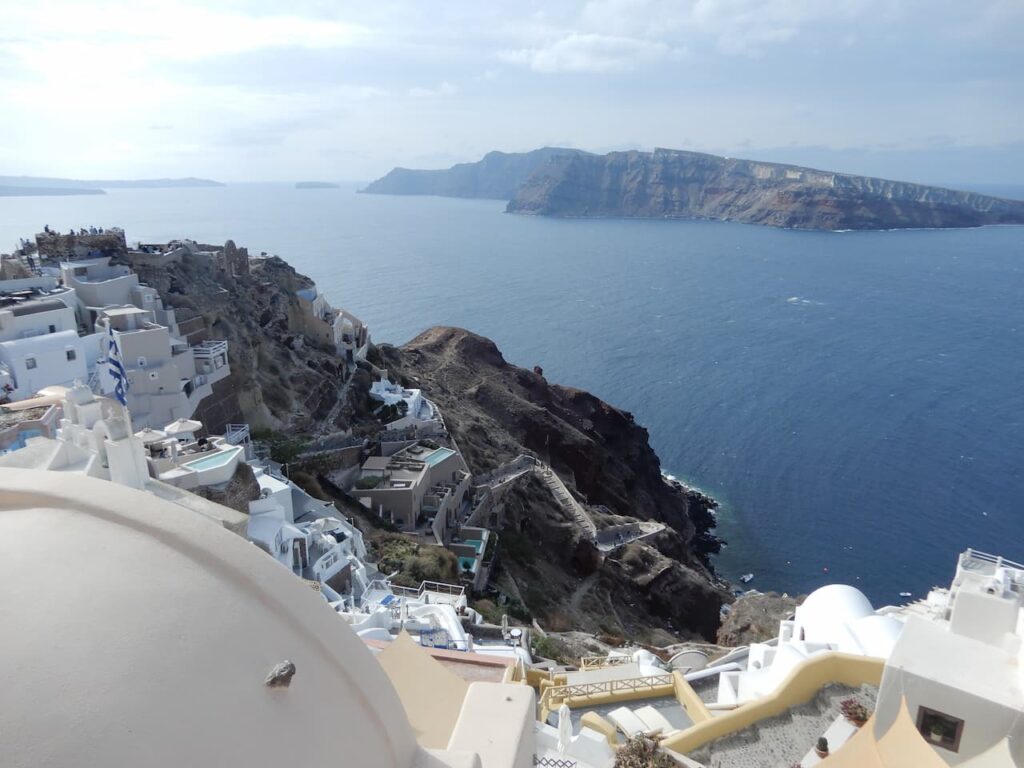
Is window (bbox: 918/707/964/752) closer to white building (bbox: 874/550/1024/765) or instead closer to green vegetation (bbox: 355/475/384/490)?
white building (bbox: 874/550/1024/765)

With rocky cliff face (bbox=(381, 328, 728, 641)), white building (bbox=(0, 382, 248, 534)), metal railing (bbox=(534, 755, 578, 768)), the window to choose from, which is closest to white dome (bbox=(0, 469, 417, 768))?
metal railing (bbox=(534, 755, 578, 768))

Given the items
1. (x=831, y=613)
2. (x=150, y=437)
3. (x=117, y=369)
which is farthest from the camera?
(x=150, y=437)

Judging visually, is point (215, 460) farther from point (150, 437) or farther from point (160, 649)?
point (160, 649)

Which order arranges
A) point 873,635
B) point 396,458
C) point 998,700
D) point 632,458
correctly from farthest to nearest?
point 632,458, point 396,458, point 873,635, point 998,700

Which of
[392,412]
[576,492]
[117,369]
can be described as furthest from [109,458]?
[576,492]

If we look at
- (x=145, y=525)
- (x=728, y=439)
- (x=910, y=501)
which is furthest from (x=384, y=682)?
(x=728, y=439)

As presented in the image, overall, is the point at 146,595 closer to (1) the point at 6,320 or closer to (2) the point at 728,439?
(1) the point at 6,320
